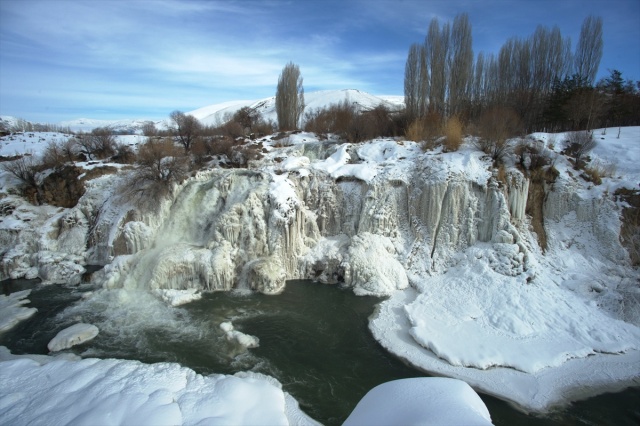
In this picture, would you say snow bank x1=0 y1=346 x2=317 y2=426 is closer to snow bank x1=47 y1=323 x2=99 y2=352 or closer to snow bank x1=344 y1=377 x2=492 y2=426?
snow bank x1=47 y1=323 x2=99 y2=352

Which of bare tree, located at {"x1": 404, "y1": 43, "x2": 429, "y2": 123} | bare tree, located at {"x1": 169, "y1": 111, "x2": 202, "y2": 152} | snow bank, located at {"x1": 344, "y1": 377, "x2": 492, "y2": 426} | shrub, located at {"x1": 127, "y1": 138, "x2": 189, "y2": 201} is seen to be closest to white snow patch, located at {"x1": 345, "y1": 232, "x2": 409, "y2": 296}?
snow bank, located at {"x1": 344, "y1": 377, "x2": 492, "y2": 426}

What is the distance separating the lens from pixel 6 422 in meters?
6.81

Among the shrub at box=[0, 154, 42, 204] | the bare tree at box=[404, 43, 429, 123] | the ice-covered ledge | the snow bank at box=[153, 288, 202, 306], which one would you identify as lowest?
the ice-covered ledge

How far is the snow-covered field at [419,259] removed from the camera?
8.97m

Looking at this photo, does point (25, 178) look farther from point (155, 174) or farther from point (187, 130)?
point (187, 130)

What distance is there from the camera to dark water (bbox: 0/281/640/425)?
8461mm

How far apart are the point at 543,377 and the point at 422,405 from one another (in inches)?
239

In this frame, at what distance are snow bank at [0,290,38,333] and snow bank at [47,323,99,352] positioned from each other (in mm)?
2530

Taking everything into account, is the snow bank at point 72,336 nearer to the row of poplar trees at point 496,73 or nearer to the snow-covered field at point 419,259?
the snow-covered field at point 419,259

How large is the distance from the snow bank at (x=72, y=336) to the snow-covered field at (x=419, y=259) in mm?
1361

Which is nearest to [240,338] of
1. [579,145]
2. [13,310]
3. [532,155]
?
[13,310]

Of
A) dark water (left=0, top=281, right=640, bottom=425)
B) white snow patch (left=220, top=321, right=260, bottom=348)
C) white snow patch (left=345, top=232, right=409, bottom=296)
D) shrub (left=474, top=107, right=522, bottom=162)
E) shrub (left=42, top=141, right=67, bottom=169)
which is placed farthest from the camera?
shrub (left=42, top=141, right=67, bottom=169)

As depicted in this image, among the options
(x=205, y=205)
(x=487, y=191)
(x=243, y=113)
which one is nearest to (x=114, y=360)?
(x=205, y=205)

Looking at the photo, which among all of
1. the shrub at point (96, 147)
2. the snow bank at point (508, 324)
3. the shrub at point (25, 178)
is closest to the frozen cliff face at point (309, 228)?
the snow bank at point (508, 324)
